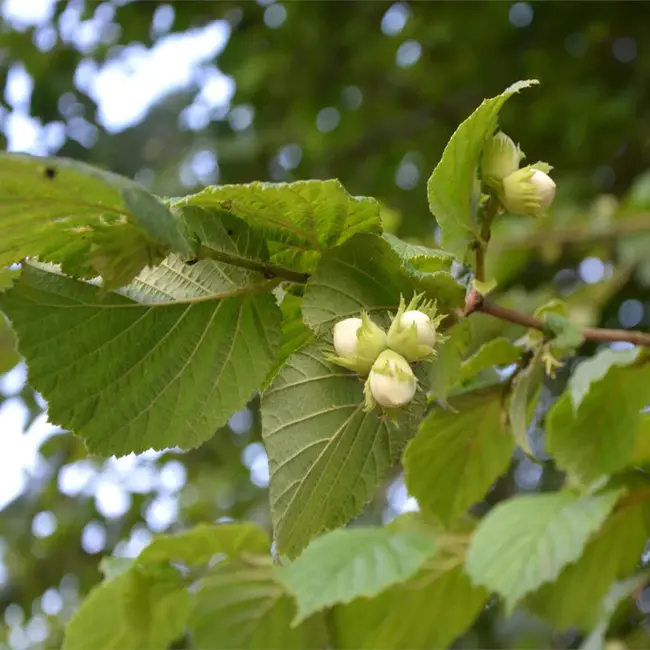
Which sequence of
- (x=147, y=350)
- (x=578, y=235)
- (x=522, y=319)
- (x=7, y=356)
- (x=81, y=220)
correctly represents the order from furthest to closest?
1. (x=578, y=235)
2. (x=7, y=356)
3. (x=522, y=319)
4. (x=147, y=350)
5. (x=81, y=220)

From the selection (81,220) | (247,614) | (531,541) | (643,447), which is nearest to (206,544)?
(247,614)

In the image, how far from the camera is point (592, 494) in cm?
137

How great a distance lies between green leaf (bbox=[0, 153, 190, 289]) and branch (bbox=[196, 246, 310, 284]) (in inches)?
3.1

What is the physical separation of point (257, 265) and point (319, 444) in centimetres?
18

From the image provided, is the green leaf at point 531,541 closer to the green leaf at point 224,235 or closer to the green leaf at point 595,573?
the green leaf at point 595,573

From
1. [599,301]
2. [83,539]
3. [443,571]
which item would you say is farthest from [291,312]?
[83,539]

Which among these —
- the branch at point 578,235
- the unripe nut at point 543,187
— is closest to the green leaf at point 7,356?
the unripe nut at point 543,187

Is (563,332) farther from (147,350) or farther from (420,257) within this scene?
(147,350)

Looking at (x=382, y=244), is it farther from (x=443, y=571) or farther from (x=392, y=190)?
(x=392, y=190)

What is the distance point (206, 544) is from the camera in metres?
1.42

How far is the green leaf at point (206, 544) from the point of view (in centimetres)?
134

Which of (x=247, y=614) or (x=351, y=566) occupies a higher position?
(x=351, y=566)

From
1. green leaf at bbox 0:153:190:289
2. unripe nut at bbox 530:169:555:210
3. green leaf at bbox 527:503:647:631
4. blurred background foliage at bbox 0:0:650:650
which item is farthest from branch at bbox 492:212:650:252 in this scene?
→ green leaf at bbox 0:153:190:289

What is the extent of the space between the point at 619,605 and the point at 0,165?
55.4 inches
